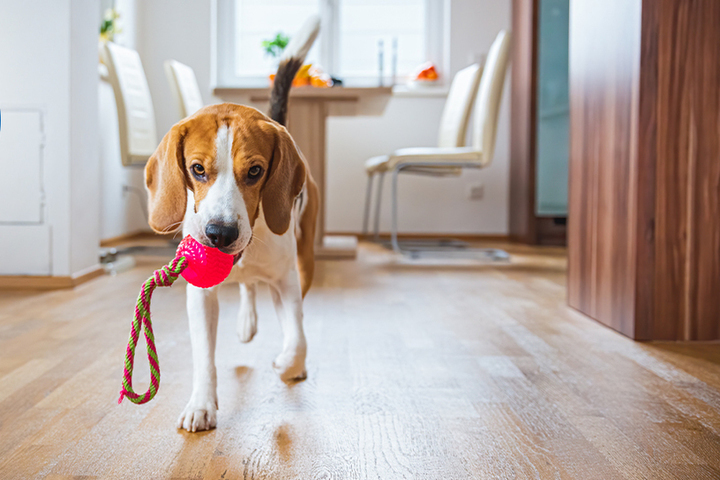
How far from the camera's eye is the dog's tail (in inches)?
60.2

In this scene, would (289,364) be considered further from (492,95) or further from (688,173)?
(492,95)

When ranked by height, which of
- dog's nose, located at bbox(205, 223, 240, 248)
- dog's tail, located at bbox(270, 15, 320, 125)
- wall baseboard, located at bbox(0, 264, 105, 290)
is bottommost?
wall baseboard, located at bbox(0, 264, 105, 290)

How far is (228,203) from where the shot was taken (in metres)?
0.94

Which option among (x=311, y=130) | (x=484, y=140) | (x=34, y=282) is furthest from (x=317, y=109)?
(x=34, y=282)

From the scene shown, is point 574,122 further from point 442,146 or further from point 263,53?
point 263,53

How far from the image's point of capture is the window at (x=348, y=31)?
523cm

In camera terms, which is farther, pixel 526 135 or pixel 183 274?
pixel 526 135

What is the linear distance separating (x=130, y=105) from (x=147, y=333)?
2.70m

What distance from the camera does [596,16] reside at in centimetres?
202

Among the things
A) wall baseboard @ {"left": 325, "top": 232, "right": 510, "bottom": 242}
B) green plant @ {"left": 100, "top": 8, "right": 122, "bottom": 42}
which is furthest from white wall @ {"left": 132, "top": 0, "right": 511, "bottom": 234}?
green plant @ {"left": 100, "top": 8, "right": 122, "bottom": 42}

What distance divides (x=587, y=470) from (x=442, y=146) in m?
3.42

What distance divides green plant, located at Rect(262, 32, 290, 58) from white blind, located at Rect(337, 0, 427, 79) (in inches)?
23.1

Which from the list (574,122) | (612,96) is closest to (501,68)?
(574,122)

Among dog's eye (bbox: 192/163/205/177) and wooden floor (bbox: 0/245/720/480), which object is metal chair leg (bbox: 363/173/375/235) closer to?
wooden floor (bbox: 0/245/720/480)
